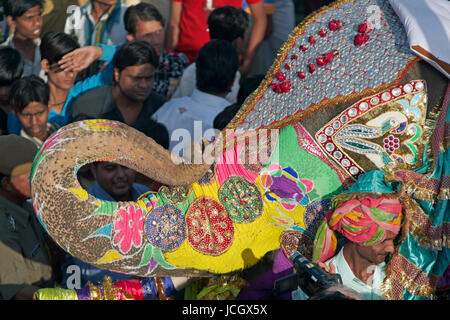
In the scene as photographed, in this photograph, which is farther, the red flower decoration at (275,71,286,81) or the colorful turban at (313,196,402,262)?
the red flower decoration at (275,71,286,81)

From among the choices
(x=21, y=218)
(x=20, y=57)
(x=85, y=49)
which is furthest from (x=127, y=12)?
(x=21, y=218)

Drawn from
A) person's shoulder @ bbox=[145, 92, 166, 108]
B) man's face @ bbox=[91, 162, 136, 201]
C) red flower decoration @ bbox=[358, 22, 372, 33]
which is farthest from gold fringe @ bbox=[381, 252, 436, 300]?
person's shoulder @ bbox=[145, 92, 166, 108]

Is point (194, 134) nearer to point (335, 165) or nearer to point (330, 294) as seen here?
point (335, 165)

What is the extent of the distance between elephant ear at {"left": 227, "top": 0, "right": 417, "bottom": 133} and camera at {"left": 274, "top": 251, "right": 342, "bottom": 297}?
503mm

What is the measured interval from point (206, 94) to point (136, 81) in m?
0.58

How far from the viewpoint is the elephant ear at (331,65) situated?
2.41 m

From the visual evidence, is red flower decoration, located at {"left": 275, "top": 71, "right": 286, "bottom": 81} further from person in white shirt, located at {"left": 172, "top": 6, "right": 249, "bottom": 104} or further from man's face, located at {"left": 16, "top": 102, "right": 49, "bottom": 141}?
man's face, located at {"left": 16, "top": 102, "right": 49, "bottom": 141}

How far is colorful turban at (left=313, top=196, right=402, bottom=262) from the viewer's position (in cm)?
231

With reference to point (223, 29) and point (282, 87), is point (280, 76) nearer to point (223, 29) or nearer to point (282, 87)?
point (282, 87)

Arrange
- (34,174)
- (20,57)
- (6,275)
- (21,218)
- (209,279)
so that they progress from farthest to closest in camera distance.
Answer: (20,57) → (21,218) → (6,275) → (209,279) → (34,174)

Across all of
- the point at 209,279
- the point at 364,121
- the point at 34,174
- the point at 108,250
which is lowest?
the point at 209,279

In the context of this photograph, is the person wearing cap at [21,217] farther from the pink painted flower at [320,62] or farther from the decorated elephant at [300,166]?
the pink painted flower at [320,62]
